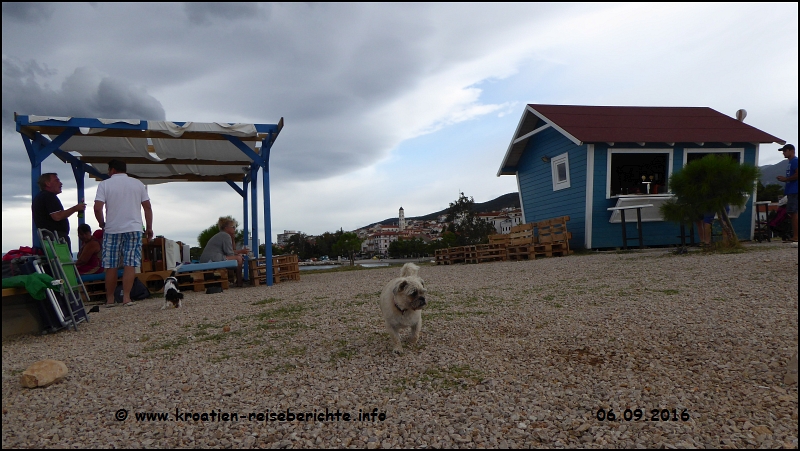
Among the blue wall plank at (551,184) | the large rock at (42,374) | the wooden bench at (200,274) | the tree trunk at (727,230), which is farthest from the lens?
the blue wall plank at (551,184)

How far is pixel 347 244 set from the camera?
73.3 feet

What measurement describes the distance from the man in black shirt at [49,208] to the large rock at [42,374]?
376 centimetres

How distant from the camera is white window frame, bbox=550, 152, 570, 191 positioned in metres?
15.0

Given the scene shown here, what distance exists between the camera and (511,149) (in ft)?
58.0

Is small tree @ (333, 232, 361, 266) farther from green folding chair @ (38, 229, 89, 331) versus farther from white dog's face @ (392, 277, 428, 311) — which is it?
white dog's face @ (392, 277, 428, 311)

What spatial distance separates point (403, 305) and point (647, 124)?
14250 millimetres

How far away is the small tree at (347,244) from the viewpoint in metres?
21.9

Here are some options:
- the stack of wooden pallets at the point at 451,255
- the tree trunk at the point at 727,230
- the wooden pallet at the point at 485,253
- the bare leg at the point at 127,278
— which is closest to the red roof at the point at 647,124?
the wooden pallet at the point at 485,253

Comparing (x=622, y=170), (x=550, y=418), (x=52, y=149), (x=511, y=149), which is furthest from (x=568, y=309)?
(x=622, y=170)

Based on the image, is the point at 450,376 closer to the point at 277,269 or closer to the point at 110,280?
the point at 110,280

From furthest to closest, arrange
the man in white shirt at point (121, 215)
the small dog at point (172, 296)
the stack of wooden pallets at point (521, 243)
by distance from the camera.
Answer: the stack of wooden pallets at point (521, 243) < the small dog at point (172, 296) < the man in white shirt at point (121, 215)

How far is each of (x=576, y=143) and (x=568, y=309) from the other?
976cm

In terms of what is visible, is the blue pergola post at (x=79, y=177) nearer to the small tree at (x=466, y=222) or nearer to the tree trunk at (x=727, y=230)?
the tree trunk at (x=727, y=230)

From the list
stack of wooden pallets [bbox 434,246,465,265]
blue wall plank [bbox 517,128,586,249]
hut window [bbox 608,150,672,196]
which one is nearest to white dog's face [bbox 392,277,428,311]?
stack of wooden pallets [bbox 434,246,465,265]
